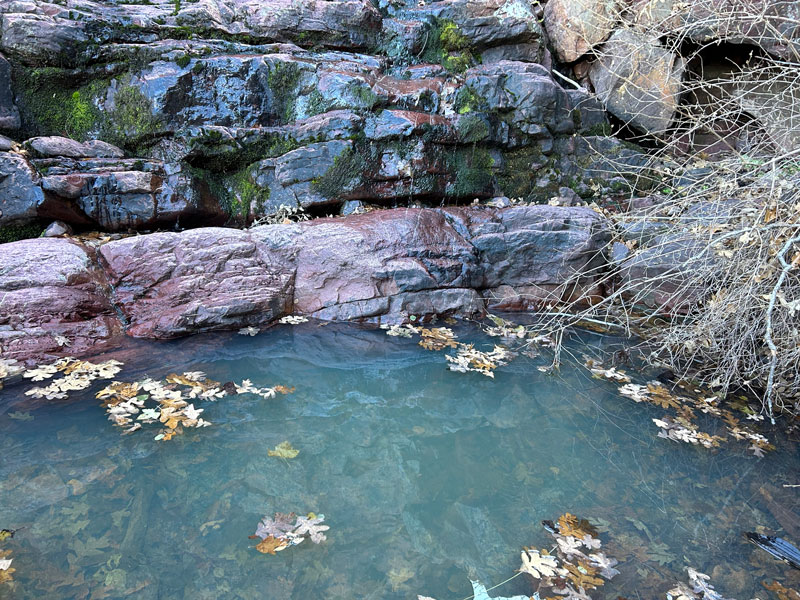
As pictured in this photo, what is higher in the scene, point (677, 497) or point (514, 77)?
point (514, 77)

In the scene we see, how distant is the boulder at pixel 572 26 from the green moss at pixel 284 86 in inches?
216

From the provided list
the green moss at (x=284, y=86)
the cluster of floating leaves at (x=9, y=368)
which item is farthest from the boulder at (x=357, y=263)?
the cluster of floating leaves at (x=9, y=368)

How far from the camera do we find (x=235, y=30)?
8508 mm

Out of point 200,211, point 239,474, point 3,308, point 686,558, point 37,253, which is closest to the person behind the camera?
point 686,558

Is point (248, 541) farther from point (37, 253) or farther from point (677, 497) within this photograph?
point (37, 253)

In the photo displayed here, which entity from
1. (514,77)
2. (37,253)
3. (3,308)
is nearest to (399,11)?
(514,77)

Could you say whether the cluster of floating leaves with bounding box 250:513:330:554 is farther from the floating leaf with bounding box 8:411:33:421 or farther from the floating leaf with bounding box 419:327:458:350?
the floating leaf with bounding box 419:327:458:350

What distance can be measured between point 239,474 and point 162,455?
→ 0.62 metres

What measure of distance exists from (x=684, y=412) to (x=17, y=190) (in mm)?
8134

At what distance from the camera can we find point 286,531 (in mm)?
3000

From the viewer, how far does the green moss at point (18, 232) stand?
6320 mm

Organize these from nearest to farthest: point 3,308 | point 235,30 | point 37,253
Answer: point 3,308 → point 37,253 → point 235,30

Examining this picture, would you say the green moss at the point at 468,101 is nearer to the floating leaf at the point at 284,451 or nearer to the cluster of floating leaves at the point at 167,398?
the cluster of floating leaves at the point at 167,398

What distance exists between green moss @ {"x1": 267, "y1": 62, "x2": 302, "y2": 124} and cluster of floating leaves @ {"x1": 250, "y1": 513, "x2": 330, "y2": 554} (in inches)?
271
